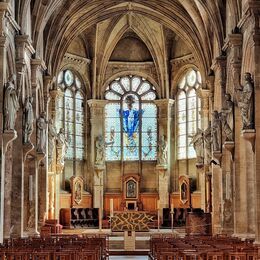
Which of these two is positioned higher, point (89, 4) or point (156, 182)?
point (89, 4)

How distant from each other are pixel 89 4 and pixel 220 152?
12035 millimetres

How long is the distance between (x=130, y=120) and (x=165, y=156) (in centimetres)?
381

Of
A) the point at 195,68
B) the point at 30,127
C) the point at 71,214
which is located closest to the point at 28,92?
the point at 30,127

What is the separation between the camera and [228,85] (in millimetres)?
32344

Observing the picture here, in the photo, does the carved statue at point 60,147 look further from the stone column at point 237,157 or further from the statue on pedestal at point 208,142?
the stone column at point 237,157

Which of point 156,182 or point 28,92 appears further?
point 156,182

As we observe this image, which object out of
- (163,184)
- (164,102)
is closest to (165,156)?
(163,184)

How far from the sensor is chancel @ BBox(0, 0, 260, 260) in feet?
89.0

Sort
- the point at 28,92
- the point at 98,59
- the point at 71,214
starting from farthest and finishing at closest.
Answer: the point at 98,59 → the point at 71,214 → the point at 28,92

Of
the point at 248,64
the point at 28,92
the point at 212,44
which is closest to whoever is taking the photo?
the point at 248,64

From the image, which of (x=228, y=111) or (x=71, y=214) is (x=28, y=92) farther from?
(x=71, y=214)

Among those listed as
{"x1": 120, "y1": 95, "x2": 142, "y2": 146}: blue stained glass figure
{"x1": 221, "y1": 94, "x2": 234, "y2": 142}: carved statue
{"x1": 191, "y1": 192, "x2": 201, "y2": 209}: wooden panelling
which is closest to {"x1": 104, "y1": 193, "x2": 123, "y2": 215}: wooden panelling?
{"x1": 120, "y1": 95, "x2": 142, "y2": 146}: blue stained glass figure

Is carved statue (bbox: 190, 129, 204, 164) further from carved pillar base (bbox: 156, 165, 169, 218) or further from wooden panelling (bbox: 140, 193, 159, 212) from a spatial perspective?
wooden panelling (bbox: 140, 193, 159, 212)

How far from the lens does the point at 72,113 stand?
150ft
